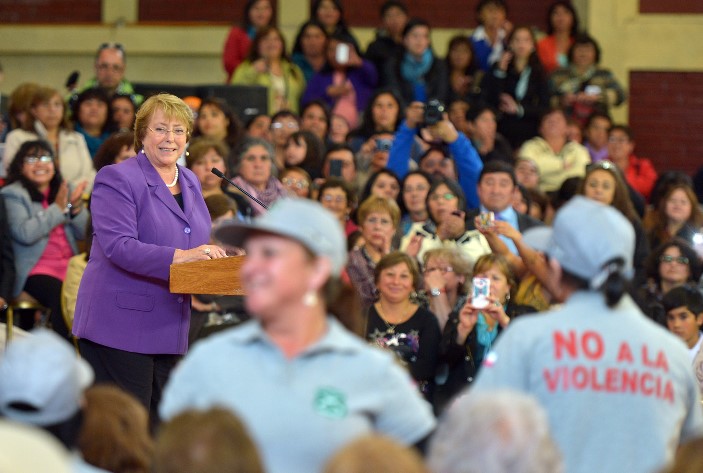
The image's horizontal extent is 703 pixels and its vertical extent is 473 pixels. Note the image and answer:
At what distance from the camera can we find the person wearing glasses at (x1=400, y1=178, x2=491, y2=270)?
26.6 feet

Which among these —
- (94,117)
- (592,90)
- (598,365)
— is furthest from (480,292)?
(592,90)

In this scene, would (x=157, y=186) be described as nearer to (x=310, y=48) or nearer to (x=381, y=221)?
(x=381, y=221)

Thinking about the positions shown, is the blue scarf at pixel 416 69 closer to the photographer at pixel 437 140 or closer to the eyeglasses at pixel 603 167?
the photographer at pixel 437 140

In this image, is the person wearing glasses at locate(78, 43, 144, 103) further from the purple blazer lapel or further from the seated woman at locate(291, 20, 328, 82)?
the purple blazer lapel

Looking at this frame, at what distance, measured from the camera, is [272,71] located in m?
10.9

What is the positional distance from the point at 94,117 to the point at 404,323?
331 cm

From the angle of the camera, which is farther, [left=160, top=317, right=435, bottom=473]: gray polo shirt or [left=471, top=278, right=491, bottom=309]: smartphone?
[left=471, top=278, right=491, bottom=309]: smartphone

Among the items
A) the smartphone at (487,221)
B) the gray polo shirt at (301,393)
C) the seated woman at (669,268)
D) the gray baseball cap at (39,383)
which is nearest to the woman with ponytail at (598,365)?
the gray polo shirt at (301,393)

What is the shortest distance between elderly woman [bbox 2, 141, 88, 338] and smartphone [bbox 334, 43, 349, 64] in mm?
3124

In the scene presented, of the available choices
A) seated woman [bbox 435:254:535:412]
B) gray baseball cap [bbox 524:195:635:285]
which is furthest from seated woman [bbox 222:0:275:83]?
gray baseball cap [bbox 524:195:635:285]

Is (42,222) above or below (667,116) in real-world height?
below

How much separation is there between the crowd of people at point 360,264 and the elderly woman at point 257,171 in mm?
22

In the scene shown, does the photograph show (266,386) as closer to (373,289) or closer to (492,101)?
(373,289)

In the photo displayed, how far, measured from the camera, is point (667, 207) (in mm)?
9547
